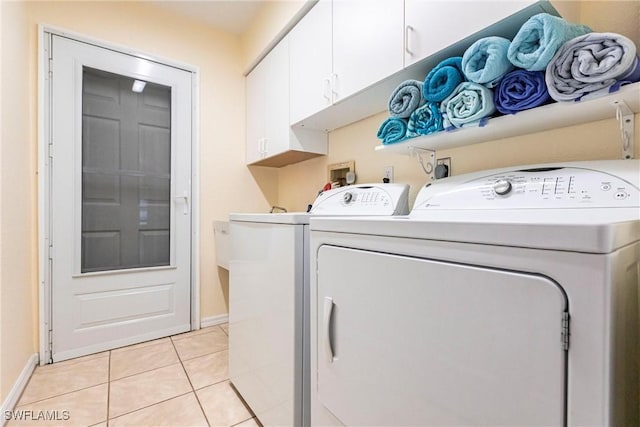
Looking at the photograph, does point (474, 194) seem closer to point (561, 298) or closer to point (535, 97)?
point (535, 97)

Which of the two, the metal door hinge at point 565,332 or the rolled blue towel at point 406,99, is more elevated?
the rolled blue towel at point 406,99

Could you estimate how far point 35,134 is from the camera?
76.3 inches

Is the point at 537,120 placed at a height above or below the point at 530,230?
above

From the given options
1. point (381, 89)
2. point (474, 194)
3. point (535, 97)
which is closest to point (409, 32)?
point (381, 89)

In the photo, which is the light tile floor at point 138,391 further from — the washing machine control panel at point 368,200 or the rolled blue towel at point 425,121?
the rolled blue towel at point 425,121

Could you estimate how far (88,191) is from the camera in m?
2.14

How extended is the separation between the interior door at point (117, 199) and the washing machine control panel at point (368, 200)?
4.71ft

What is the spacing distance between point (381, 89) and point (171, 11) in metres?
2.09

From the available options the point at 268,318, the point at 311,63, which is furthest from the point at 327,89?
the point at 268,318

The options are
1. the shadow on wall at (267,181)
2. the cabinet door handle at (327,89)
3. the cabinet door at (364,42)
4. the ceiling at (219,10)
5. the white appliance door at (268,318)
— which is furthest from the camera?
the shadow on wall at (267,181)

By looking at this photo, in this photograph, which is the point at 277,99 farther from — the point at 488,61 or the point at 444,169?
the point at 488,61

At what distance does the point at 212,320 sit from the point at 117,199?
4.24 feet

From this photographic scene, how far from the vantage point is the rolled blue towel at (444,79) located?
1.07 meters

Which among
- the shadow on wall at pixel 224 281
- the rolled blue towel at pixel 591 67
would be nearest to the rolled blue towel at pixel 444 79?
the rolled blue towel at pixel 591 67
